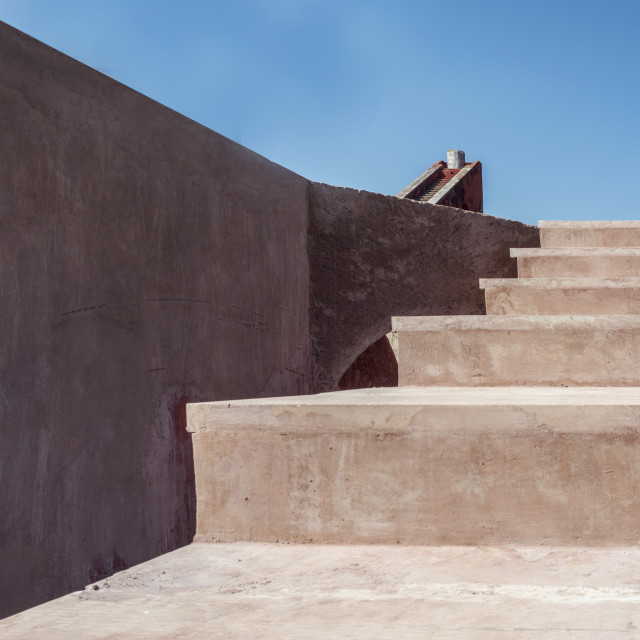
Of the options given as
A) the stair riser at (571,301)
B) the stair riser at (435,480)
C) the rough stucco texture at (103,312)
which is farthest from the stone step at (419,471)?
the stair riser at (571,301)

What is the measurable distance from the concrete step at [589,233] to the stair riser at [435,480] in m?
3.30

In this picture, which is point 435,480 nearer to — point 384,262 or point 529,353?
point 529,353

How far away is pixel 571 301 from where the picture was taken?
400 centimetres

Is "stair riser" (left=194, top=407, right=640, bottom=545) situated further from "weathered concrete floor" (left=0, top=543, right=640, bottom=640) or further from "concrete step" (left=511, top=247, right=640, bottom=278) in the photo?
"concrete step" (left=511, top=247, right=640, bottom=278)

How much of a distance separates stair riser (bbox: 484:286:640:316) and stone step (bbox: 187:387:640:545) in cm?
191

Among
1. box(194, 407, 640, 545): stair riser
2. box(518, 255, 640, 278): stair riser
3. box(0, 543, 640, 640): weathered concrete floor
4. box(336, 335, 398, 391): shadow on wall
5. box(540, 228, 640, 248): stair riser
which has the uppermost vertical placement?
box(540, 228, 640, 248): stair riser

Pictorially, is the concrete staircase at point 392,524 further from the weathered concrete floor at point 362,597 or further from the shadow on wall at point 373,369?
the shadow on wall at point 373,369

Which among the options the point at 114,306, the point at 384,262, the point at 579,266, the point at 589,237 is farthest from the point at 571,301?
the point at 114,306

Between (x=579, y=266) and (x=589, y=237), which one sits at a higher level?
(x=589, y=237)

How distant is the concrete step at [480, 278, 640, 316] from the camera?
157 inches

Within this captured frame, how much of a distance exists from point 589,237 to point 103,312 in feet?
11.6

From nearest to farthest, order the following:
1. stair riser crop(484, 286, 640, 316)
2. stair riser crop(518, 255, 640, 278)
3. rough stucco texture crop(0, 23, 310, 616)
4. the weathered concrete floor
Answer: the weathered concrete floor → rough stucco texture crop(0, 23, 310, 616) → stair riser crop(484, 286, 640, 316) → stair riser crop(518, 255, 640, 278)

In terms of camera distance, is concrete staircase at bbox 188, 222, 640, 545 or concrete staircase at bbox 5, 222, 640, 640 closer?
concrete staircase at bbox 5, 222, 640, 640

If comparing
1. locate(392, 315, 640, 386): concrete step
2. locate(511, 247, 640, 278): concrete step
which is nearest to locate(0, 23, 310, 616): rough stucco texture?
locate(392, 315, 640, 386): concrete step
